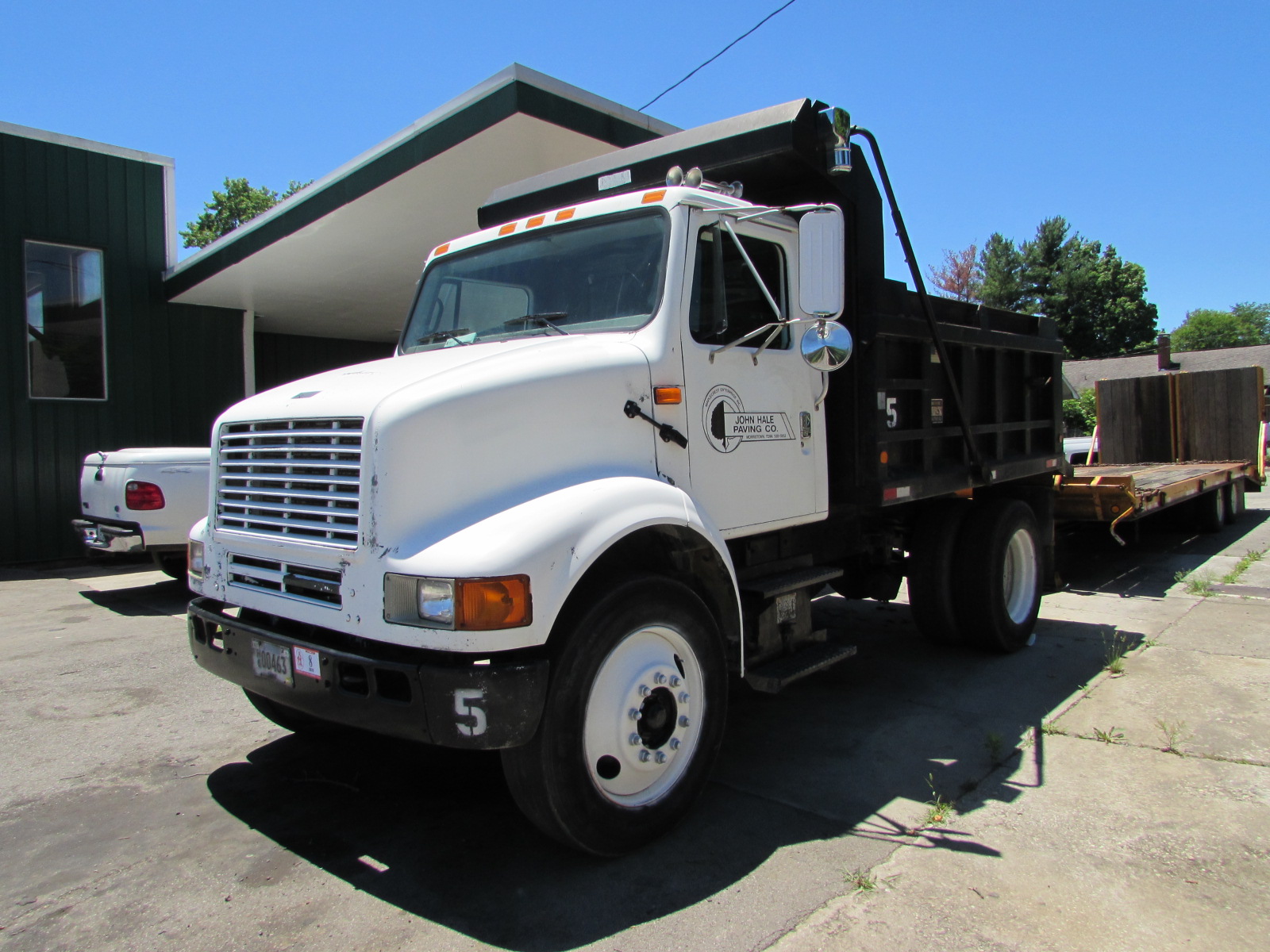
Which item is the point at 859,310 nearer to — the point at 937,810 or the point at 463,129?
the point at 937,810

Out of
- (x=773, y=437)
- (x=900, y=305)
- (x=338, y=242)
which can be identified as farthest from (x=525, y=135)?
(x=773, y=437)

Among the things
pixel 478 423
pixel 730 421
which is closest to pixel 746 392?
pixel 730 421

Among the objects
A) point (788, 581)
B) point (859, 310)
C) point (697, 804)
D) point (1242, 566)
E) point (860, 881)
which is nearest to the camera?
point (860, 881)

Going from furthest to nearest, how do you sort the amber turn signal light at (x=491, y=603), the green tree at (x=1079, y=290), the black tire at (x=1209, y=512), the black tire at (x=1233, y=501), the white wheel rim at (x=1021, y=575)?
the green tree at (x=1079, y=290) < the black tire at (x=1233, y=501) < the black tire at (x=1209, y=512) < the white wheel rim at (x=1021, y=575) < the amber turn signal light at (x=491, y=603)

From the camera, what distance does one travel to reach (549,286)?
13.5ft

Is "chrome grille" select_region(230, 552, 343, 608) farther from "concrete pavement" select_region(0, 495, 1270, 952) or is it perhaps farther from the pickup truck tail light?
the pickup truck tail light

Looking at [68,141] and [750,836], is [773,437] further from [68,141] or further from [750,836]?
[68,141]

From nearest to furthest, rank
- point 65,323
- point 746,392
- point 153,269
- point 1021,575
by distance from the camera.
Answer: point 746,392
point 1021,575
point 65,323
point 153,269

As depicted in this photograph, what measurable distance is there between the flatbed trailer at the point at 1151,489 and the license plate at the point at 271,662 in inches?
262

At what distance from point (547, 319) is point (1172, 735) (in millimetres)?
3731

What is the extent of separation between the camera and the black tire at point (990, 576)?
19.1ft

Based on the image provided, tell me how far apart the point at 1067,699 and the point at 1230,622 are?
2.73 metres

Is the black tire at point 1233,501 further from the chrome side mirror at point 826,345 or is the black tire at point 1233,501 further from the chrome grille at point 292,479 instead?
the chrome grille at point 292,479

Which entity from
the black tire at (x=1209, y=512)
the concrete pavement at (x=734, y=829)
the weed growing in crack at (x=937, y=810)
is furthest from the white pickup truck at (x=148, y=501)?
the black tire at (x=1209, y=512)
